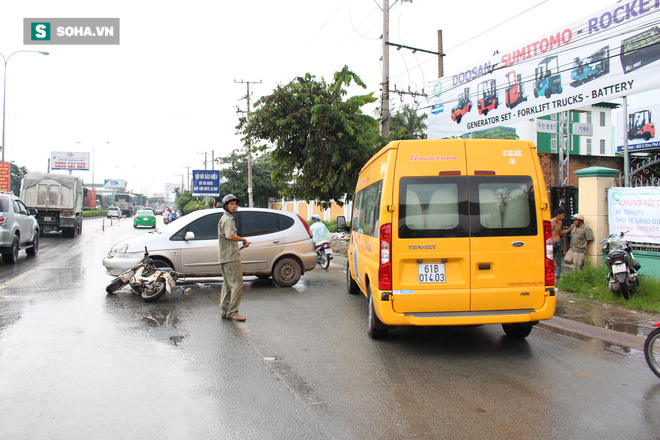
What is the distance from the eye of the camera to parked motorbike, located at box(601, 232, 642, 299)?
314 inches

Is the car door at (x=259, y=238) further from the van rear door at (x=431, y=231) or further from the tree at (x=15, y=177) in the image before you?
the tree at (x=15, y=177)

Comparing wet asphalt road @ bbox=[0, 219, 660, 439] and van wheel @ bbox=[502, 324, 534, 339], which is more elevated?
van wheel @ bbox=[502, 324, 534, 339]

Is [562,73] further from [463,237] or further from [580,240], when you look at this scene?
[463,237]

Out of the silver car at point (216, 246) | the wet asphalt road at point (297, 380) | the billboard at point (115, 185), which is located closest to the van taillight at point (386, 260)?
the wet asphalt road at point (297, 380)

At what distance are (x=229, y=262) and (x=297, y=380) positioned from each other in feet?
10.1

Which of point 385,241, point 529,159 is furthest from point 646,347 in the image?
point 385,241

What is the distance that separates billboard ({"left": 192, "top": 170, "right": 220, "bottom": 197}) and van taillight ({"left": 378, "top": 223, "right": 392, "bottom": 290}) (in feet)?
110

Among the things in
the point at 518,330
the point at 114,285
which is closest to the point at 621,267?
the point at 518,330

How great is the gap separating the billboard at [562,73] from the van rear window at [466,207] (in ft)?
19.8

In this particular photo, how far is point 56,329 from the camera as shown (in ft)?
20.8

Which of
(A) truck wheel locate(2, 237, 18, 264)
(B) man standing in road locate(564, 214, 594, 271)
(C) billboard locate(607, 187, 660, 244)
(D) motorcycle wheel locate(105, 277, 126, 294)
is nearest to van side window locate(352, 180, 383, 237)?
(D) motorcycle wheel locate(105, 277, 126, 294)

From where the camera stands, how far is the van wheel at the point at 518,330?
19.9ft

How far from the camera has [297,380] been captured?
4.62m

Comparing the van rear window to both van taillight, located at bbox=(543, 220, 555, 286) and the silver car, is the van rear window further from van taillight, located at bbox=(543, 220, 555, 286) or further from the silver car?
the silver car
